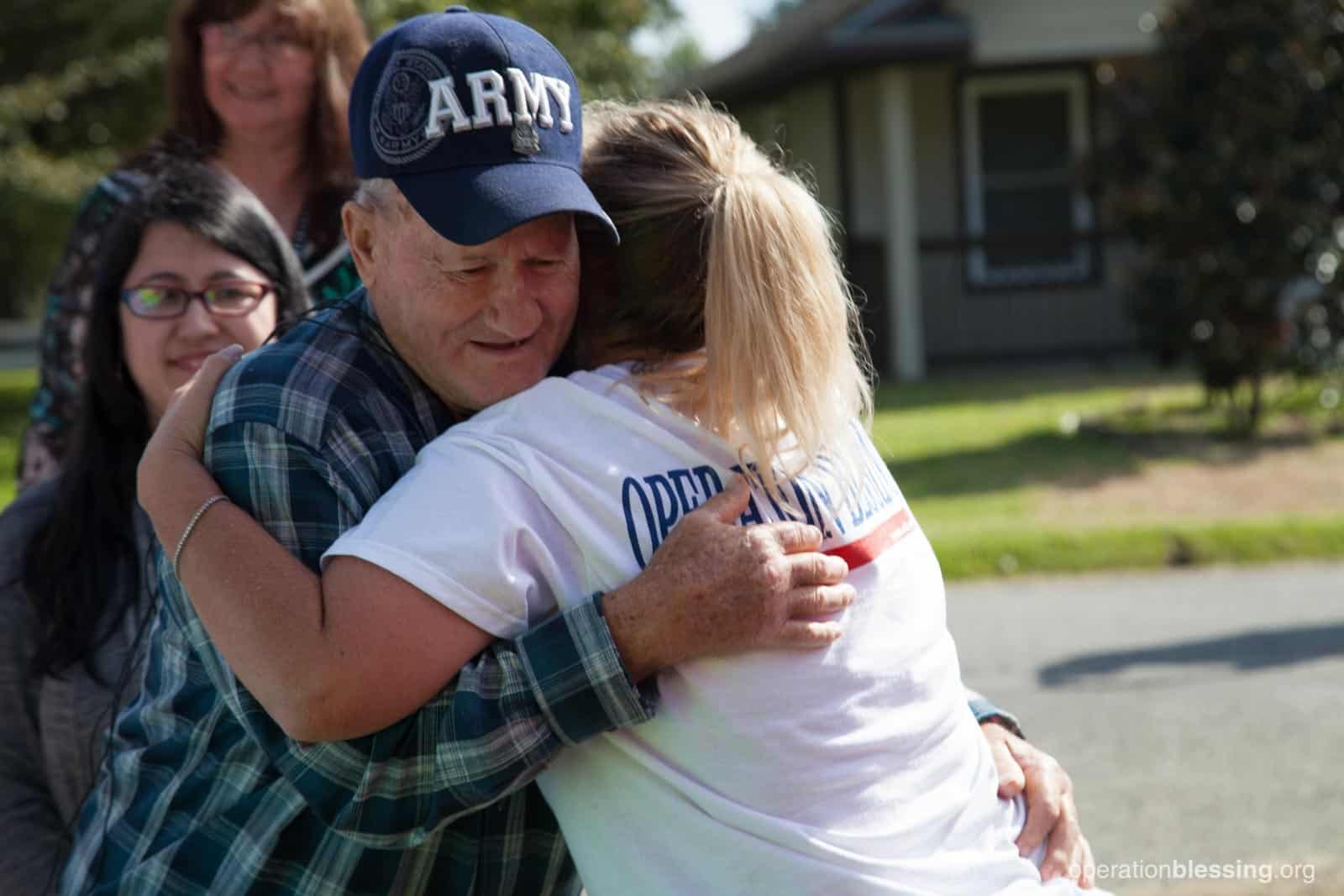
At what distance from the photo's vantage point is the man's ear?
205 centimetres

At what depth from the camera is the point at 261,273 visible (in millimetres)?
2807

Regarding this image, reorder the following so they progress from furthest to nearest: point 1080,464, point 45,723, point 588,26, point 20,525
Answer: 1. point 588,26
2. point 1080,464
3. point 20,525
4. point 45,723

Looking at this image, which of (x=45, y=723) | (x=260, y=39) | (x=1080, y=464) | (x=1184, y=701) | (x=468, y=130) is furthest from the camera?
(x=1080, y=464)

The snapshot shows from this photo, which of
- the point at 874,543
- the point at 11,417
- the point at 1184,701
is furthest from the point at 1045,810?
the point at 11,417

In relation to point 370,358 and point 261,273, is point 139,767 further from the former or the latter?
point 261,273

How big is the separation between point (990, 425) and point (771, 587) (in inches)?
426

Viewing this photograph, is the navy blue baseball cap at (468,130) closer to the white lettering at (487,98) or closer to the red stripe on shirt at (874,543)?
the white lettering at (487,98)

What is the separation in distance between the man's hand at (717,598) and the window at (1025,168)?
1594 centimetres

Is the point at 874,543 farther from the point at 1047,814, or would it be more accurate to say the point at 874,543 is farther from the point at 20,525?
the point at 20,525

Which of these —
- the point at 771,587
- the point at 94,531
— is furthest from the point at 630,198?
the point at 94,531

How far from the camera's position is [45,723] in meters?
2.56

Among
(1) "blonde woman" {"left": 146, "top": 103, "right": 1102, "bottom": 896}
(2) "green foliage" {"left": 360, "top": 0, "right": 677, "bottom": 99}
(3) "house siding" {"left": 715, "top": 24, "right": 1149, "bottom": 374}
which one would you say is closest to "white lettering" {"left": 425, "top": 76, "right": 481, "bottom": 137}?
(1) "blonde woman" {"left": 146, "top": 103, "right": 1102, "bottom": 896}

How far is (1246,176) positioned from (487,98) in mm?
10582

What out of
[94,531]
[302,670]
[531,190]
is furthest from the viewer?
[94,531]
